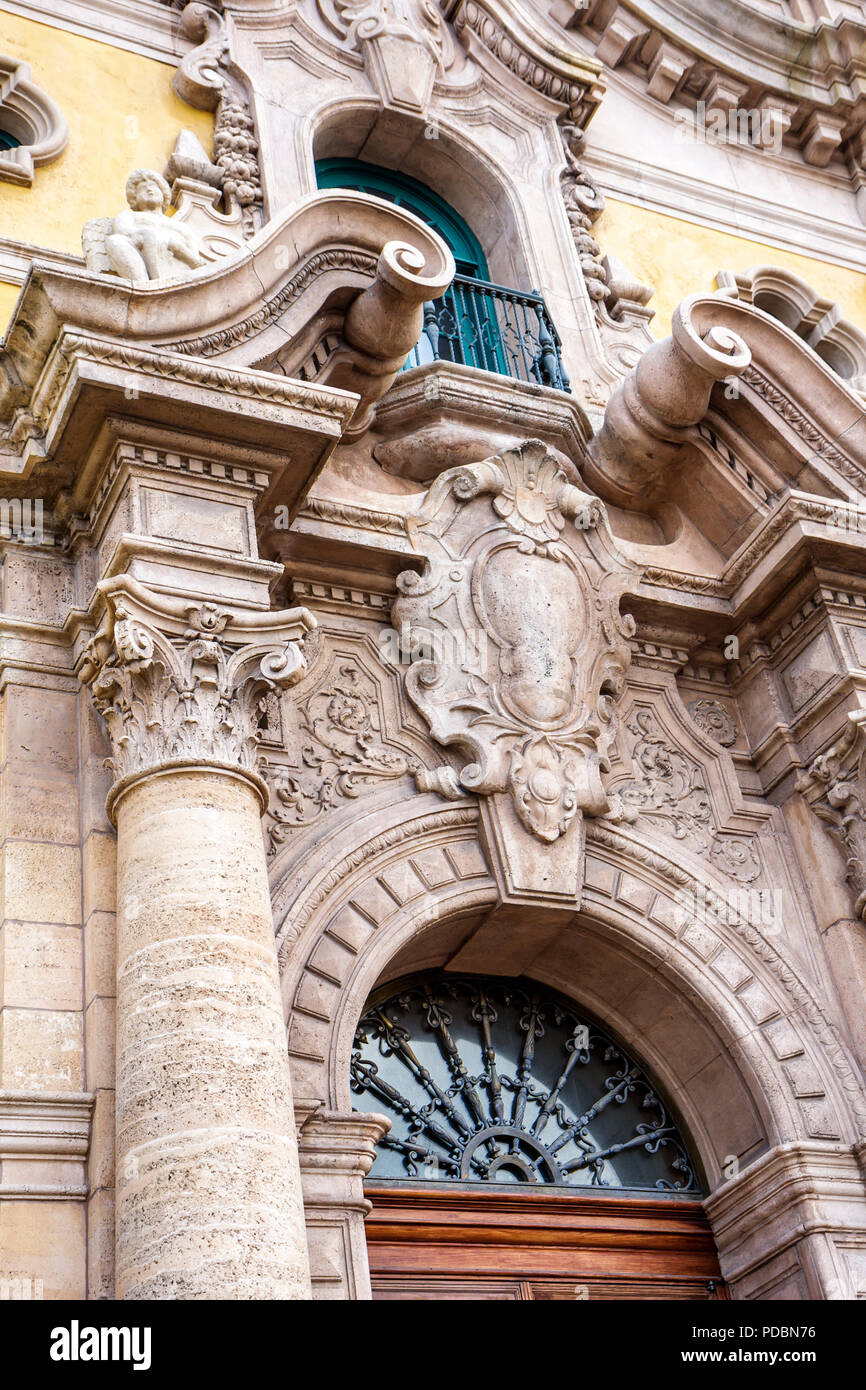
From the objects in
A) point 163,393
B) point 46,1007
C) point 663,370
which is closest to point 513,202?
point 663,370

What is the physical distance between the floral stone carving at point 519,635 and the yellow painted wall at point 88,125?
255 centimetres

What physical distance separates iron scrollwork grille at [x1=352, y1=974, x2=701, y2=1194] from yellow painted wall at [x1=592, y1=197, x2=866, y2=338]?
4902 mm

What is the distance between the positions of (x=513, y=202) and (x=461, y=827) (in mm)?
4739

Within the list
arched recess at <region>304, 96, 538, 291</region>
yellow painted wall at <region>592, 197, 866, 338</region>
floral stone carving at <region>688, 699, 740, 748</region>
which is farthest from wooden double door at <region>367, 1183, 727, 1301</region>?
yellow painted wall at <region>592, 197, 866, 338</region>

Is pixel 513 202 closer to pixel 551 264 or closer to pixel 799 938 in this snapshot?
pixel 551 264

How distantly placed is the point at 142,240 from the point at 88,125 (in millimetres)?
1724

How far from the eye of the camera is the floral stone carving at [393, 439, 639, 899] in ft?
25.5

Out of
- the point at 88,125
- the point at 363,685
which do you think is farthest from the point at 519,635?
the point at 88,125

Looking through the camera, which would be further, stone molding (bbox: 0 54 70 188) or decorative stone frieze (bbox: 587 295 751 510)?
stone molding (bbox: 0 54 70 188)

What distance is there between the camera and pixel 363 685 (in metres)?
8.00

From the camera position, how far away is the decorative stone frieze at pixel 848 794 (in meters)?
8.14

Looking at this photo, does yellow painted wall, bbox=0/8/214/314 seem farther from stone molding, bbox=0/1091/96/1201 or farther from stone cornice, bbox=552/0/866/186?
stone molding, bbox=0/1091/96/1201

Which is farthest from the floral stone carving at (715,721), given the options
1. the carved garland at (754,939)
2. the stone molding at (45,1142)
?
the stone molding at (45,1142)

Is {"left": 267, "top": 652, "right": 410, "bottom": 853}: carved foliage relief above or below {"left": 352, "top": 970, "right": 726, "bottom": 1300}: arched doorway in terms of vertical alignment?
above
